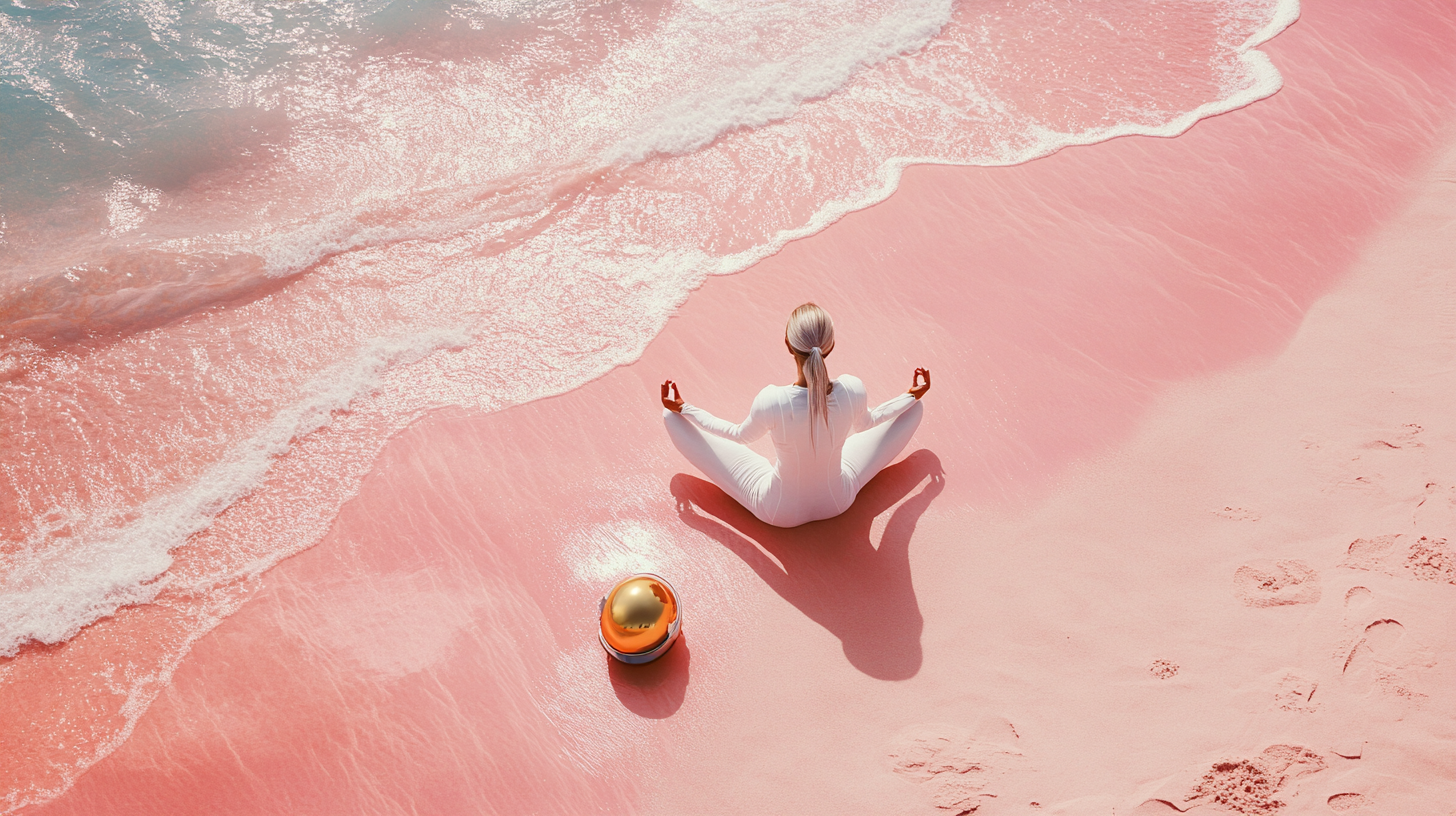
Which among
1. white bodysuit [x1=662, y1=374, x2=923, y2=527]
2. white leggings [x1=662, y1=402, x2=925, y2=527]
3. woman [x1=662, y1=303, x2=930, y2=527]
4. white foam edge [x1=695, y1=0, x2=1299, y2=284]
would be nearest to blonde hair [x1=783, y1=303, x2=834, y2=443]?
woman [x1=662, y1=303, x2=930, y2=527]

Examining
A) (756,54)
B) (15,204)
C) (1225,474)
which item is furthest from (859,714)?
(15,204)

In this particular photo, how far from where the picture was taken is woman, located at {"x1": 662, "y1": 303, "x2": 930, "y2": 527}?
12.2 feet

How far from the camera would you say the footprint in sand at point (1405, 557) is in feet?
12.4

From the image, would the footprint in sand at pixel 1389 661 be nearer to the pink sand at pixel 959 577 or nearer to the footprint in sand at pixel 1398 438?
the pink sand at pixel 959 577

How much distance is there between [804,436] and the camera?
3.89 meters

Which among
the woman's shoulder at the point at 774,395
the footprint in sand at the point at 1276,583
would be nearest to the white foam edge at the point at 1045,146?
the woman's shoulder at the point at 774,395

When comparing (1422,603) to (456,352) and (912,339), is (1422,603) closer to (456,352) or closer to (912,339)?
(912,339)

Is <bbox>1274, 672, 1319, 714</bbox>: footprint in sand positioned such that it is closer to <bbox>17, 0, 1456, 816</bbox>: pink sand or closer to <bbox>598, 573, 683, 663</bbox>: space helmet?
<bbox>17, 0, 1456, 816</bbox>: pink sand

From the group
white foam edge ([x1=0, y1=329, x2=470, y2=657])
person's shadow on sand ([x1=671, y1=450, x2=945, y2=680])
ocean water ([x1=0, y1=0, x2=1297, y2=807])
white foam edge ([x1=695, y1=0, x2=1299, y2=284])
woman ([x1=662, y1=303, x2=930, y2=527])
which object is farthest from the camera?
white foam edge ([x1=695, y1=0, x2=1299, y2=284])

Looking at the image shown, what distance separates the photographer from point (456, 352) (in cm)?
556

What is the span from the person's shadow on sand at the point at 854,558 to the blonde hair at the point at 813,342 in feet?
3.44

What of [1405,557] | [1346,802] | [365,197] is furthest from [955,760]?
[365,197]

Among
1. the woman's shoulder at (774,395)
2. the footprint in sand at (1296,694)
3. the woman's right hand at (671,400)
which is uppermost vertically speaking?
the woman's right hand at (671,400)

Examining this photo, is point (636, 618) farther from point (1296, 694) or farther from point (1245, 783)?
point (1296, 694)
